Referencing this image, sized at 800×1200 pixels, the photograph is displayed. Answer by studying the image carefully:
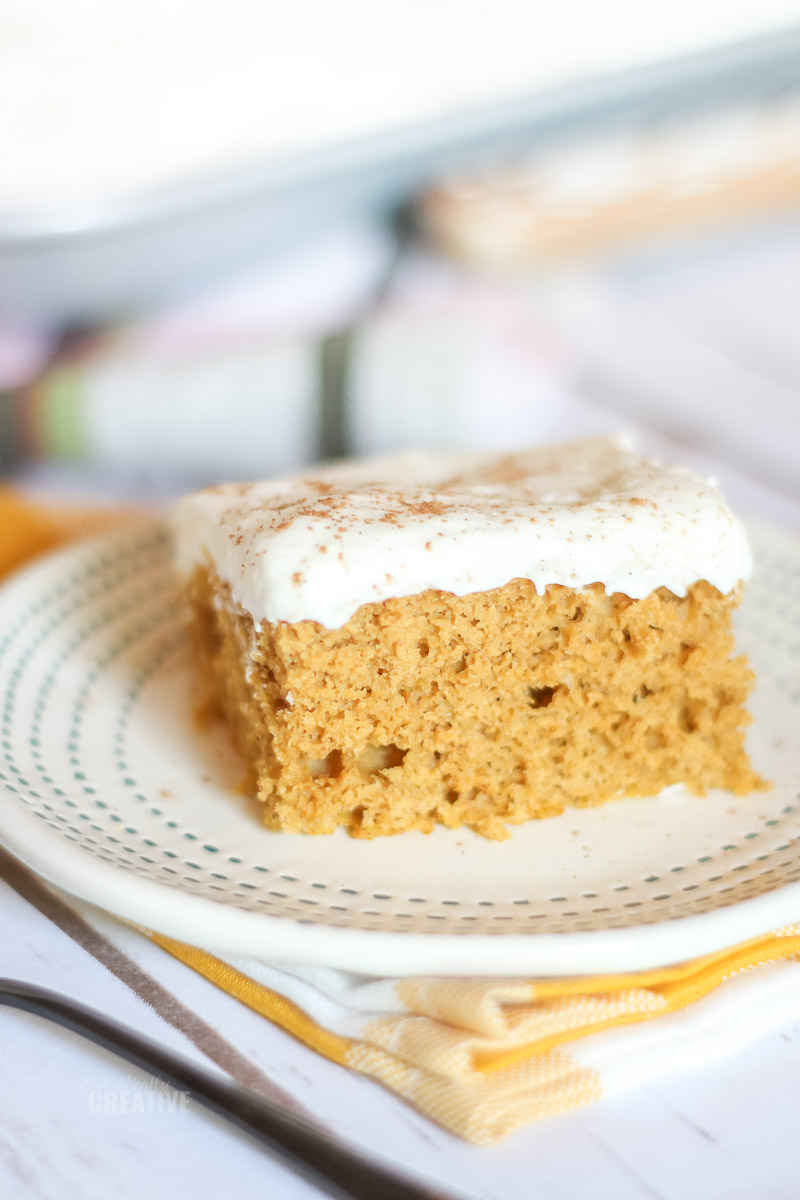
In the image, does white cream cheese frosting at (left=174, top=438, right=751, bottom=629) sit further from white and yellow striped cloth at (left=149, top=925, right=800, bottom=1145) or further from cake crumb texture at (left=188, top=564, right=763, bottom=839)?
white and yellow striped cloth at (left=149, top=925, right=800, bottom=1145)

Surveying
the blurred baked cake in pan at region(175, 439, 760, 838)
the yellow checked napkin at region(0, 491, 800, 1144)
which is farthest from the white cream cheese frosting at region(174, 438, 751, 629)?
the yellow checked napkin at region(0, 491, 800, 1144)


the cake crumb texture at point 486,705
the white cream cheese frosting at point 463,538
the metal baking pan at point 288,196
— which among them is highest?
the metal baking pan at point 288,196

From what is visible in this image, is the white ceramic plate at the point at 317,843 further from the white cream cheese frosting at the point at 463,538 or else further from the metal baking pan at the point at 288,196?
the metal baking pan at the point at 288,196

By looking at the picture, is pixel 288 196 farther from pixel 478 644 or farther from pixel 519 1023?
pixel 519 1023

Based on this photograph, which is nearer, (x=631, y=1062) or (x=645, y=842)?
(x=631, y=1062)

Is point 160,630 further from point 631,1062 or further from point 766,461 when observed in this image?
point 766,461

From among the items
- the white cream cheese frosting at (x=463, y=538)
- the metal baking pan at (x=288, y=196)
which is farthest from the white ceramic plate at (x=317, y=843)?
the metal baking pan at (x=288, y=196)

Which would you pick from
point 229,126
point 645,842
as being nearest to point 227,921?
point 645,842
